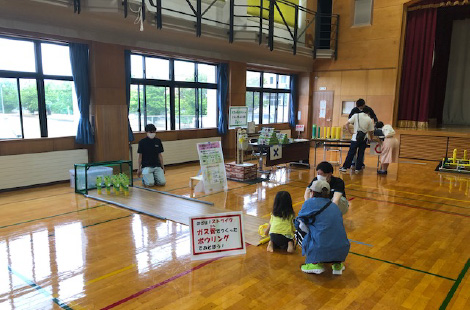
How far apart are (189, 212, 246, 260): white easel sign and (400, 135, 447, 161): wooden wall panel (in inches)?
317

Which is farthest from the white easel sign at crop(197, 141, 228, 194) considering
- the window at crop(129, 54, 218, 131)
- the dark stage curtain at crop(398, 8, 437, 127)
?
the dark stage curtain at crop(398, 8, 437, 127)

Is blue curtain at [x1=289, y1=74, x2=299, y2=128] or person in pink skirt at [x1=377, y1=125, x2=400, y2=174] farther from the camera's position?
blue curtain at [x1=289, y1=74, x2=299, y2=128]

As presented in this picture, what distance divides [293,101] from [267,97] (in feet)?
4.08

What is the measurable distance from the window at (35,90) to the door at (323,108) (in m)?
8.37

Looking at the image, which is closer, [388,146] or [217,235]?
[217,235]

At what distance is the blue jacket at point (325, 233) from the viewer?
307 centimetres

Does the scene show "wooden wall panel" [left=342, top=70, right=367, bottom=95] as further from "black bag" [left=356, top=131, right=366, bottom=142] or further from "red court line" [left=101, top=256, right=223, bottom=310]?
"red court line" [left=101, top=256, right=223, bottom=310]

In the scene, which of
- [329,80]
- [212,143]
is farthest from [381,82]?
[212,143]

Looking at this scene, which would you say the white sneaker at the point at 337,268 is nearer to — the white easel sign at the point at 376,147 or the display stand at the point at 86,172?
the display stand at the point at 86,172

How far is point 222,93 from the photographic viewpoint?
9969 millimetres

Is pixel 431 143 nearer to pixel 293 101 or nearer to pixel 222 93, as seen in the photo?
pixel 293 101

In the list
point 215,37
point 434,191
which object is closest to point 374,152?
point 434,191

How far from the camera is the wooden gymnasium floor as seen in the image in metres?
2.81

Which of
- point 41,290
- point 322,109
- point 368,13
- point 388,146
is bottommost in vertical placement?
point 41,290
